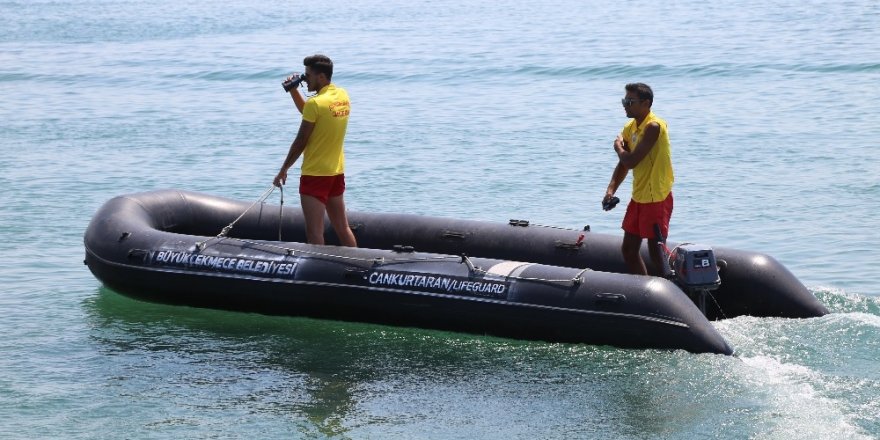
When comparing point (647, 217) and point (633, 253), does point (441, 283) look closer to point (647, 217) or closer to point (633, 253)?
point (633, 253)

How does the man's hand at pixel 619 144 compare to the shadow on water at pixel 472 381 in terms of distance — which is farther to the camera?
the man's hand at pixel 619 144

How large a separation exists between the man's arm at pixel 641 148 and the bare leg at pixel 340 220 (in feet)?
6.06

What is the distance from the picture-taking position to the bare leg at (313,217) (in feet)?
25.8

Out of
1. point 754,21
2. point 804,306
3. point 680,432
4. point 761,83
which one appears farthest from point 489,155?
point 754,21

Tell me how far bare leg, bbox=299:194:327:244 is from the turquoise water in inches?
22.1

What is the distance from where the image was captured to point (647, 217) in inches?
278

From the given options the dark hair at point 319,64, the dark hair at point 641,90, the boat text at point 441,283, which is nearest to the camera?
the dark hair at point 641,90

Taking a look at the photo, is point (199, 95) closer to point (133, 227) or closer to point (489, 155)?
point (489, 155)

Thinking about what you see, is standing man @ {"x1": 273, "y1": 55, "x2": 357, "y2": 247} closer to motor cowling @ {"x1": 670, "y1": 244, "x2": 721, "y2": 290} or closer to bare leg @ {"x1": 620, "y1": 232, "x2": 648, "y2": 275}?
bare leg @ {"x1": 620, "y1": 232, "x2": 648, "y2": 275}

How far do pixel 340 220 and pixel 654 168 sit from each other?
2.08 m

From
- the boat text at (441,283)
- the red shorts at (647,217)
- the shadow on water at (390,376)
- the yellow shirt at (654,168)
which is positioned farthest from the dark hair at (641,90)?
the shadow on water at (390,376)

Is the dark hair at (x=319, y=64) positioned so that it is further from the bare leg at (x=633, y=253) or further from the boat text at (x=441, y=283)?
the bare leg at (x=633, y=253)

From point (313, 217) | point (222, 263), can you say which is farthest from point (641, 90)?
point (222, 263)

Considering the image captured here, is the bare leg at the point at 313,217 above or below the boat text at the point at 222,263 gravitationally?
above
